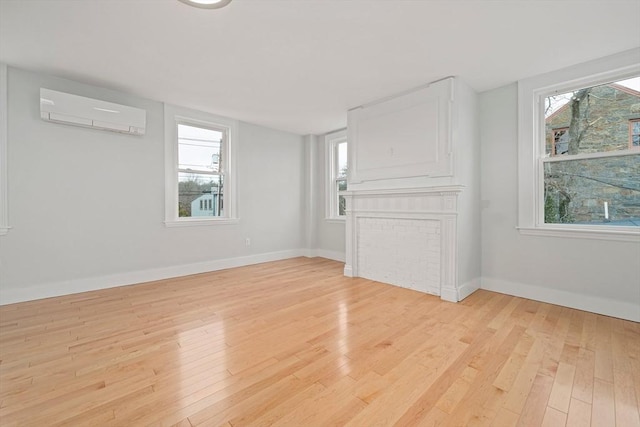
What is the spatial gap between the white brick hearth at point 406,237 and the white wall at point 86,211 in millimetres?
2084

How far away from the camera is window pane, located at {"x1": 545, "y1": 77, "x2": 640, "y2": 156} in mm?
2646

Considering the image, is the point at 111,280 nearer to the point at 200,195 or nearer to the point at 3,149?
the point at 200,195

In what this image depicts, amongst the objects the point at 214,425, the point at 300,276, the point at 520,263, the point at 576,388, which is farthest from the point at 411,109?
the point at 214,425

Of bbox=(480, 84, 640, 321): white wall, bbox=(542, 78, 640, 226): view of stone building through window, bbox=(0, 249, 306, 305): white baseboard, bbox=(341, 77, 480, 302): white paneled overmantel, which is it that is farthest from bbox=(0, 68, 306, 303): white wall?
bbox=(542, 78, 640, 226): view of stone building through window

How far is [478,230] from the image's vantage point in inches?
135

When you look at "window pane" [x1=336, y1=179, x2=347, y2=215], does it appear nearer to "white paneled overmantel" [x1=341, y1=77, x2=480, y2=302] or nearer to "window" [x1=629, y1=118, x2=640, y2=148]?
"white paneled overmantel" [x1=341, y1=77, x2=480, y2=302]

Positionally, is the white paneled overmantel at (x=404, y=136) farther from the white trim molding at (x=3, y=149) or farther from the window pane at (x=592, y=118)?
the white trim molding at (x=3, y=149)

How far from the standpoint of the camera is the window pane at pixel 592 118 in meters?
2.65

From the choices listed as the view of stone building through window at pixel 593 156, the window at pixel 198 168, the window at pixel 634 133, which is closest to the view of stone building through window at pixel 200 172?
the window at pixel 198 168

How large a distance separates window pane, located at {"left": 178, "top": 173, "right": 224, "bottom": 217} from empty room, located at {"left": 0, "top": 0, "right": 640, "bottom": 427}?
0.04 m

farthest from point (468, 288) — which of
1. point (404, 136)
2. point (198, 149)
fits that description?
point (198, 149)

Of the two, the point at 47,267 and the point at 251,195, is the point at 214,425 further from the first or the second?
the point at 251,195

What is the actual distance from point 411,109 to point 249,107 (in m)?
2.25

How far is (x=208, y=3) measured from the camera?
1.96m
